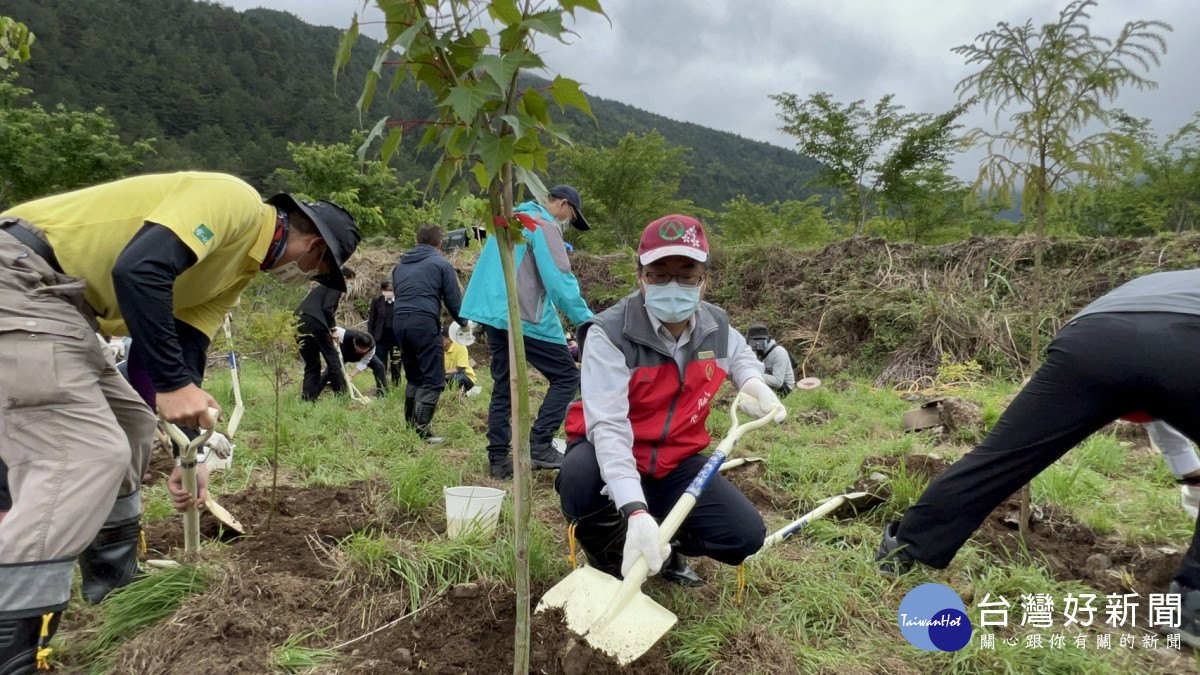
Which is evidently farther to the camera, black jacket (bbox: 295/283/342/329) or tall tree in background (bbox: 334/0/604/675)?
black jacket (bbox: 295/283/342/329)

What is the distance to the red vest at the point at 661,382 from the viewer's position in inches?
86.2

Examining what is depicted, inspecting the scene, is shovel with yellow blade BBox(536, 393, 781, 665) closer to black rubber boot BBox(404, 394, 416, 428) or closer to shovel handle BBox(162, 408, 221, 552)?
shovel handle BBox(162, 408, 221, 552)

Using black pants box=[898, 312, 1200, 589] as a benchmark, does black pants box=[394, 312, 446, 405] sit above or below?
below

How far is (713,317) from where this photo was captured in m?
2.38

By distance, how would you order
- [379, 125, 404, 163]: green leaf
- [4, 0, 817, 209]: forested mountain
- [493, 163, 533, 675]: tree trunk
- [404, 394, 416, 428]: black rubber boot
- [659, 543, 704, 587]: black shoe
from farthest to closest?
[4, 0, 817, 209]: forested mountain < [404, 394, 416, 428]: black rubber boot < [659, 543, 704, 587]: black shoe < [493, 163, 533, 675]: tree trunk < [379, 125, 404, 163]: green leaf

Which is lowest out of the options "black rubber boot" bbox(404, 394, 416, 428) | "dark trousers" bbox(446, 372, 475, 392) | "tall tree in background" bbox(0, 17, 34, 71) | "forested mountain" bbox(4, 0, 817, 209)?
"dark trousers" bbox(446, 372, 475, 392)

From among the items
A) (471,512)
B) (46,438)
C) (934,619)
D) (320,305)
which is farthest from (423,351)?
(934,619)

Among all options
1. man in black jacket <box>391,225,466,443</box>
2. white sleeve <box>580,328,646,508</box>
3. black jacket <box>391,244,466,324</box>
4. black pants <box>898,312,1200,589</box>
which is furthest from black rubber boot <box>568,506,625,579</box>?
black jacket <box>391,244,466,324</box>

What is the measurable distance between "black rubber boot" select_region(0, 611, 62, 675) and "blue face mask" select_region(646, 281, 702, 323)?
1.91m

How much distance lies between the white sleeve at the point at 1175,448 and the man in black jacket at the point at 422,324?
4100 mm

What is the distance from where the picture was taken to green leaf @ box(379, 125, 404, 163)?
1.30 meters

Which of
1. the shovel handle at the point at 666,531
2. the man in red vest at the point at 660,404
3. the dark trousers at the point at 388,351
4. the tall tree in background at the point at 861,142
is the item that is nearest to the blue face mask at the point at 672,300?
the man in red vest at the point at 660,404

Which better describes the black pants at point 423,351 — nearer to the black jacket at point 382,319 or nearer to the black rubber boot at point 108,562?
the black jacket at point 382,319

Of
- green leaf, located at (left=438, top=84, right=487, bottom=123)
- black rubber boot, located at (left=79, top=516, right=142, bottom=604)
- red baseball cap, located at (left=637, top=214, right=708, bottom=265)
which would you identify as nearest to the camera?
green leaf, located at (left=438, top=84, right=487, bottom=123)
